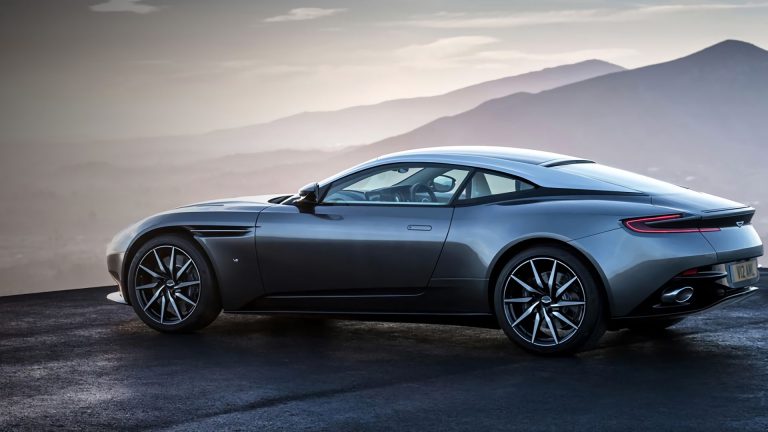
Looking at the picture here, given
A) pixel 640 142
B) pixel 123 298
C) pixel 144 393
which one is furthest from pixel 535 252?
pixel 640 142

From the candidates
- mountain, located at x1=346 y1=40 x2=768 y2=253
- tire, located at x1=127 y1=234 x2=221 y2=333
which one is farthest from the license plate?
mountain, located at x1=346 y1=40 x2=768 y2=253

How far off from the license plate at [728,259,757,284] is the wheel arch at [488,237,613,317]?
2.54 feet

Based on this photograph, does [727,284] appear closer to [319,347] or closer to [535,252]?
[535,252]

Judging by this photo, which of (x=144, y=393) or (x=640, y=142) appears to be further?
(x=640, y=142)

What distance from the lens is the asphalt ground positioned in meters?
5.41

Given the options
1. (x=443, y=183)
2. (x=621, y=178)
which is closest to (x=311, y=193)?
(x=443, y=183)

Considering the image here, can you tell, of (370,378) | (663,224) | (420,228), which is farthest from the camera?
(420,228)

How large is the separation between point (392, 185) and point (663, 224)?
77.2 inches

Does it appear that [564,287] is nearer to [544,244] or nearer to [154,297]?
[544,244]

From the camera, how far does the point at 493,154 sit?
7637 mm

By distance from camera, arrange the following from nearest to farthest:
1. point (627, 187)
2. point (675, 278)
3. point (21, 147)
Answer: point (675, 278) < point (627, 187) < point (21, 147)

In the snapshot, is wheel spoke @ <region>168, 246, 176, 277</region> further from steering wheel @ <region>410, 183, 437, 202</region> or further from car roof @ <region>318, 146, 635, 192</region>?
steering wheel @ <region>410, 183, 437, 202</region>

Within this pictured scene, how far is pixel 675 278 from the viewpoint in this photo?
21.8 feet

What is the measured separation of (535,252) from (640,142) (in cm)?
15274
